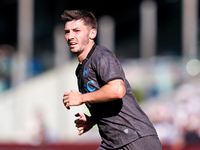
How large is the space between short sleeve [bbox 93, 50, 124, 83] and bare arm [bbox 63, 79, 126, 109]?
61 mm

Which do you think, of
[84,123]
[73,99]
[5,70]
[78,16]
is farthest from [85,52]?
[5,70]

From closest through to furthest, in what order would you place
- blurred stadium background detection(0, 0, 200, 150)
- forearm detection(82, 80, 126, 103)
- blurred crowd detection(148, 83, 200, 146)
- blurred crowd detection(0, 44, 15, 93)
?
forearm detection(82, 80, 126, 103)
blurred crowd detection(148, 83, 200, 146)
blurred stadium background detection(0, 0, 200, 150)
blurred crowd detection(0, 44, 15, 93)

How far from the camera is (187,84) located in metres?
10.3

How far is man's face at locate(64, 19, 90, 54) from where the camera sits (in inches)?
140

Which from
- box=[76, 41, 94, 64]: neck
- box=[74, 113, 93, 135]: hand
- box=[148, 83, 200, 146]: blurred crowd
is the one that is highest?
box=[76, 41, 94, 64]: neck

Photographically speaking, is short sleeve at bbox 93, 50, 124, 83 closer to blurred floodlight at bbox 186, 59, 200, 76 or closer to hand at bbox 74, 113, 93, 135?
hand at bbox 74, 113, 93, 135

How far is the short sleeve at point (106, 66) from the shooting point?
314 cm

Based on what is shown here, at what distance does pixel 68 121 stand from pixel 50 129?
637mm

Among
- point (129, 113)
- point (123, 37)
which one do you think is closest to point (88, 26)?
point (129, 113)

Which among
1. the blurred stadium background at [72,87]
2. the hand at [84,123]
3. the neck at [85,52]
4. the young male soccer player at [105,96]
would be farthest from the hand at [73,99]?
the blurred stadium background at [72,87]

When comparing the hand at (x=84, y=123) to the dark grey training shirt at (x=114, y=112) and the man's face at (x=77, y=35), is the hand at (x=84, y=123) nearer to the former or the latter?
the dark grey training shirt at (x=114, y=112)

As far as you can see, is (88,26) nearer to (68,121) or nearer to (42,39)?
(68,121)

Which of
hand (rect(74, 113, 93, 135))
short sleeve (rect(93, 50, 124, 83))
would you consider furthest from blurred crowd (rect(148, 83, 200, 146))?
short sleeve (rect(93, 50, 124, 83))

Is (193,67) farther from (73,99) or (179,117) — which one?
(73,99)
